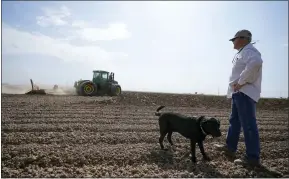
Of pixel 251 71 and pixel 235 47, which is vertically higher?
pixel 235 47

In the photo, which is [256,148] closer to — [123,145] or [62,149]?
[123,145]

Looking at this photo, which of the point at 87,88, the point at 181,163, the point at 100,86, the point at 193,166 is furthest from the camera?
the point at 100,86

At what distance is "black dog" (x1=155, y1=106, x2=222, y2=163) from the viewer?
4.23 metres

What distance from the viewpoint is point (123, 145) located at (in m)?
5.12

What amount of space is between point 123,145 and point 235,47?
2.70 m

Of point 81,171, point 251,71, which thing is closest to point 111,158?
point 81,171

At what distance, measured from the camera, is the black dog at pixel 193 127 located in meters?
4.23

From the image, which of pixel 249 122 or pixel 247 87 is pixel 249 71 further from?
pixel 249 122

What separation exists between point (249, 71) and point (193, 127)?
1252 mm

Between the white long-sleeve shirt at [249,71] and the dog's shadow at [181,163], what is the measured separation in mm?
1320

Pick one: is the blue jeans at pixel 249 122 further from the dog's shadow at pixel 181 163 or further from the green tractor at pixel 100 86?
the green tractor at pixel 100 86

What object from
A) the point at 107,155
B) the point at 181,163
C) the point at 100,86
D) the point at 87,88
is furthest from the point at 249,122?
the point at 100,86

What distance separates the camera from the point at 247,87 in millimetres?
4305

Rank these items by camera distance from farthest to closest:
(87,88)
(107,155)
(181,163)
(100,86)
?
(100,86) < (87,88) < (107,155) < (181,163)
